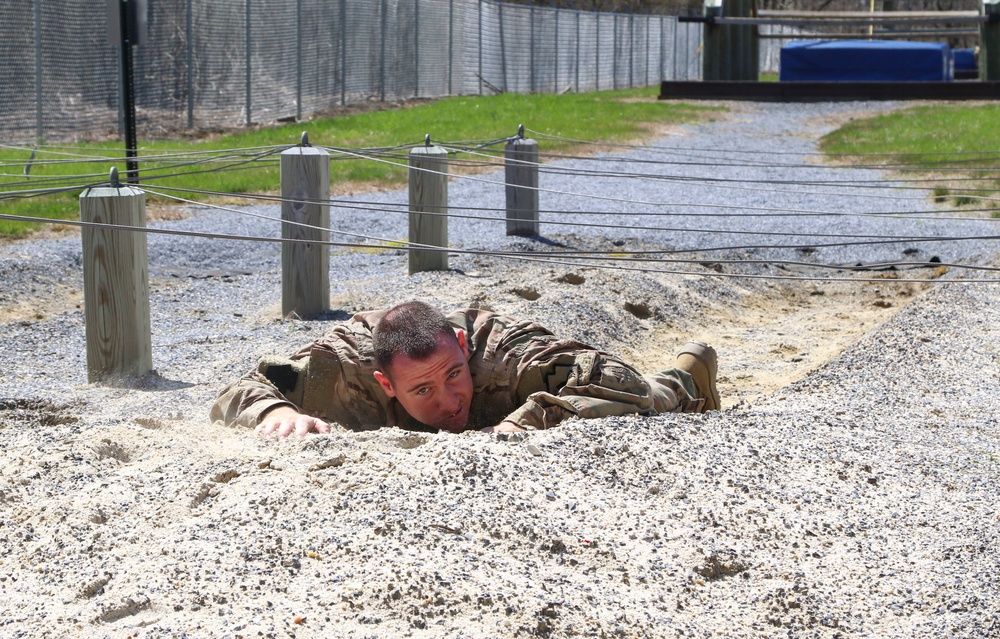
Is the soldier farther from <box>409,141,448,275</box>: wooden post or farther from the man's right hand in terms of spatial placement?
<box>409,141,448,275</box>: wooden post

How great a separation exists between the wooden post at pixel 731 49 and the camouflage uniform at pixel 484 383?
45.7 ft

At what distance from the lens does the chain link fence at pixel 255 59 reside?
58.8 ft

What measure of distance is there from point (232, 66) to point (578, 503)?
20.4 metres

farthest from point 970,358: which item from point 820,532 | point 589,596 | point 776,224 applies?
point 776,224

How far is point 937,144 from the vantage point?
16.2 metres

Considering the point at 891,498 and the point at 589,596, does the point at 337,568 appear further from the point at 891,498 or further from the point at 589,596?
the point at 891,498

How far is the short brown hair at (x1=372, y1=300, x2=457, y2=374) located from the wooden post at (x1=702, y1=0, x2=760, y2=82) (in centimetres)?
Answer: 1428

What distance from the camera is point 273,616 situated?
2719 mm

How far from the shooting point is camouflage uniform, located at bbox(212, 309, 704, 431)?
4.41 m

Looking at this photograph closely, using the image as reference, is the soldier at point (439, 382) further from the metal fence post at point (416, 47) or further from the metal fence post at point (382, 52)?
the metal fence post at point (416, 47)

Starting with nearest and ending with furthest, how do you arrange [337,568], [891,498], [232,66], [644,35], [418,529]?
[337,568]
[418,529]
[891,498]
[232,66]
[644,35]

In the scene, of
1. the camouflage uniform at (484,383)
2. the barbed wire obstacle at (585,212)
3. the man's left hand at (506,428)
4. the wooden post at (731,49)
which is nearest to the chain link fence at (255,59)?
the barbed wire obstacle at (585,212)

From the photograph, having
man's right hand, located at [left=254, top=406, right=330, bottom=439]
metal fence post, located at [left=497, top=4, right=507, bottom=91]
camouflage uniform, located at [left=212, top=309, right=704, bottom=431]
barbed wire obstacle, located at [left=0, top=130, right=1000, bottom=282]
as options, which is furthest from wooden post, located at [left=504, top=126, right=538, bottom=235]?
metal fence post, located at [left=497, top=4, right=507, bottom=91]

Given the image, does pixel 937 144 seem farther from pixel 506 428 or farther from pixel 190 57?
pixel 506 428
